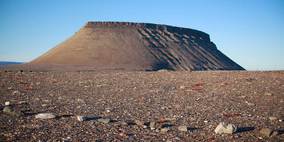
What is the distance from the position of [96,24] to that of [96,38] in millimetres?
9078

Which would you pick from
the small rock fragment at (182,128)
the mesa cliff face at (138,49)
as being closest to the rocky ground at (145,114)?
the small rock fragment at (182,128)

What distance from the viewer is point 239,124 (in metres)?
10.4

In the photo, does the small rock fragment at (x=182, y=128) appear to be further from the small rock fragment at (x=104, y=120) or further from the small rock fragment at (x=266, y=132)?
the small rock fragment at (x=104, y=120)

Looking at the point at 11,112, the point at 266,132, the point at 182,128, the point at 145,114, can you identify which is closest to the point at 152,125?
the point at 182,128

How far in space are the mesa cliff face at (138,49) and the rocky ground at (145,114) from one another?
163ft

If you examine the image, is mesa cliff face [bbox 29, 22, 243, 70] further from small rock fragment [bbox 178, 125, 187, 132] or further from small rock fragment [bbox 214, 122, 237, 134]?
small rock fragment [bbox 214, 122, 237, 134]

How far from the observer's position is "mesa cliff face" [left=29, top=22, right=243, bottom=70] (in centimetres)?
7319

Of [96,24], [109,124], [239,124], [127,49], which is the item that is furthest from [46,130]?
[96,24]

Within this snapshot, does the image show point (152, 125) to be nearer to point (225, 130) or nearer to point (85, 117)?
point (225, 130)

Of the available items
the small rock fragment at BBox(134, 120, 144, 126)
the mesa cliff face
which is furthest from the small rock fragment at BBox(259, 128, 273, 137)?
the mesa cliff face

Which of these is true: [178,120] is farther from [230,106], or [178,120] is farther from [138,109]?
[230,106]

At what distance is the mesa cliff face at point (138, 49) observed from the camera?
73188 millimetres

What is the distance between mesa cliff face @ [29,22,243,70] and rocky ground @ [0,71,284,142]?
49.6 meters

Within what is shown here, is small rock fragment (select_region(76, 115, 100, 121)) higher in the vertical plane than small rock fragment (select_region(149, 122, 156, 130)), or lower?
higher
